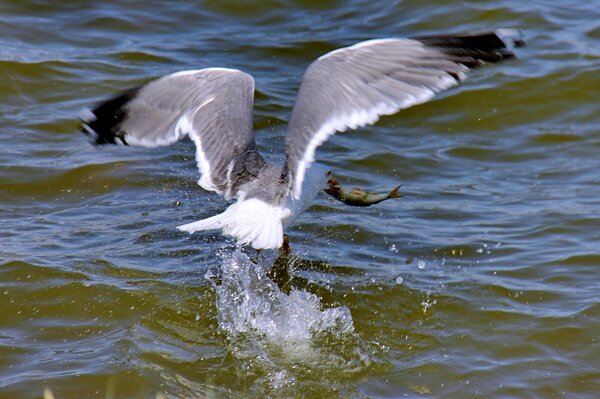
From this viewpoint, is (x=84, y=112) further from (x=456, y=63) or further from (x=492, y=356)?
(x=492, y=356)

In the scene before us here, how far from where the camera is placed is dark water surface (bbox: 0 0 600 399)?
4.62 m

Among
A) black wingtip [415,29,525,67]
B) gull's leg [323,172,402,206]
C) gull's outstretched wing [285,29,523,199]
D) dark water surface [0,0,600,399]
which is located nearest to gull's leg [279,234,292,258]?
dark water surface [0,0,600,399]

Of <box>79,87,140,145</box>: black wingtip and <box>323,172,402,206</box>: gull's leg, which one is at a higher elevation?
<box>79,87,140,145</box>: black wingtip

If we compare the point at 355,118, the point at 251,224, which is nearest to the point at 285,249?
the point at 251,224

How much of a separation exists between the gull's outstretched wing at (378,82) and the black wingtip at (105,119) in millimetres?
1106

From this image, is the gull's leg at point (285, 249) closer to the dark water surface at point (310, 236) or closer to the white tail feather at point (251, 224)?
the dark water surface at point (310, 236)

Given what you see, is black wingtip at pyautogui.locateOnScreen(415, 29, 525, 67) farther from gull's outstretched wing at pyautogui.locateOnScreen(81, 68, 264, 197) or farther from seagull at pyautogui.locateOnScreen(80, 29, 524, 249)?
gull's outstretched wing at pyautogui.locateOnScreen(81, 68, 264, 197)

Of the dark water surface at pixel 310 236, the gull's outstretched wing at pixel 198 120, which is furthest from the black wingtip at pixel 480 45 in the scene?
the dark water surface at pixel 310 236

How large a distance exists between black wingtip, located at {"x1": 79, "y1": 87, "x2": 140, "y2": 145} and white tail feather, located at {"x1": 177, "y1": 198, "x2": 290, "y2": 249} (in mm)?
868

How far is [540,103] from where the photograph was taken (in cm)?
828

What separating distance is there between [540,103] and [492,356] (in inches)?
156

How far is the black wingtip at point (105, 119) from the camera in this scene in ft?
17.6

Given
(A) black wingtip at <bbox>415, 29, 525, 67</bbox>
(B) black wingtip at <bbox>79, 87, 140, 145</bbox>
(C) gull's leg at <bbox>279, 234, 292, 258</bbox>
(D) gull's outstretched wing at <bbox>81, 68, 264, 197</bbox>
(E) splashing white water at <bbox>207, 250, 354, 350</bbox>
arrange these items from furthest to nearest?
(C) gull's leg at <bbox>279, 234, 292, 258</bbox> < (B) black wingtip at <bbox>79, 87, 140, 145</bbox> < (D) gull's outstretched wing at <bbox>81, 68, 264, 197</bbox> < (E) splashing white water at <bbox>207, 250, 354, 350</bbox> < (A) black wingtip at <bbox>415, 29, 525, 67</bbox>

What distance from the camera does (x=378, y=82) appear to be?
15.9 feet
